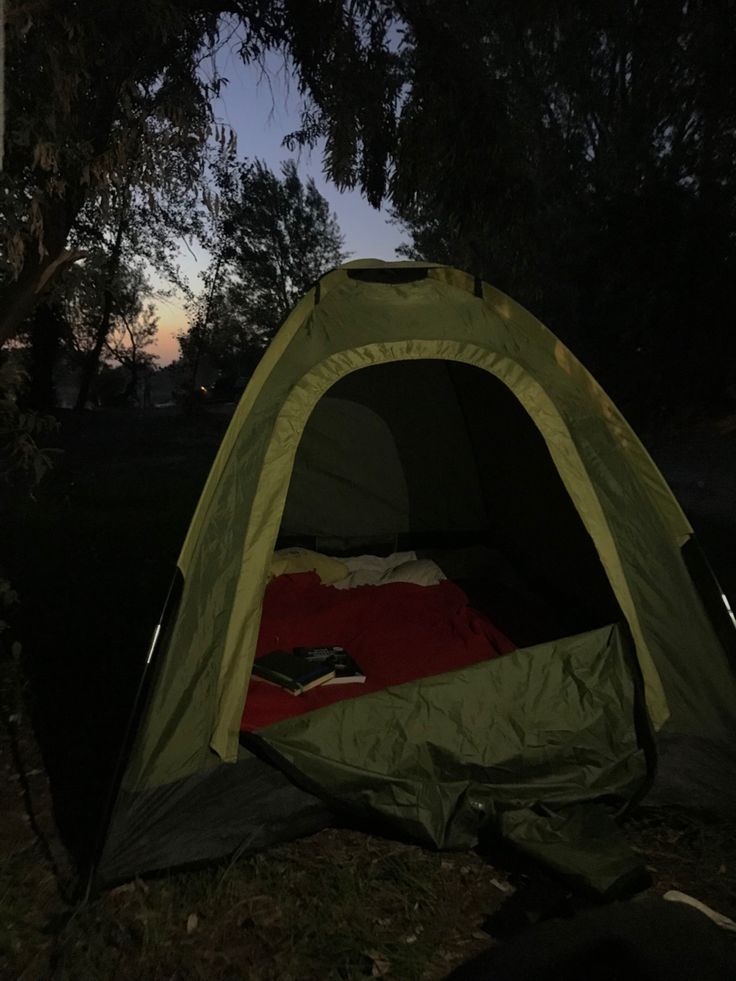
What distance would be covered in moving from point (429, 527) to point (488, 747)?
2.51 m

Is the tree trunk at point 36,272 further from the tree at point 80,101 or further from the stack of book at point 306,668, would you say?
the stack of book at point 306,668

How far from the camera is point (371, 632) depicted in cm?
393

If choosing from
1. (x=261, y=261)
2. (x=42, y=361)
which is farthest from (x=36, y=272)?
(x=261, y=261)

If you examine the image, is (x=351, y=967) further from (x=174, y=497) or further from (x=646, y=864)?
(x=174, y=497)

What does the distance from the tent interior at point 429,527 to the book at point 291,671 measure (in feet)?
0.15

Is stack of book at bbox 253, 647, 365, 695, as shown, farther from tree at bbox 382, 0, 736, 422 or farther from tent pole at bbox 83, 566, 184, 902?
tree at bbox 382, 0, 736, 422

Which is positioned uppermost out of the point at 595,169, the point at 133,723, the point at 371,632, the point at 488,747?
the point at 595,169

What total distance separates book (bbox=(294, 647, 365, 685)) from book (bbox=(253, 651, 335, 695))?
36mm

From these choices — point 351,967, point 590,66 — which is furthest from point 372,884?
point 590,66

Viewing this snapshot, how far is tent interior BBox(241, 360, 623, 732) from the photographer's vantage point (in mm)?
3748

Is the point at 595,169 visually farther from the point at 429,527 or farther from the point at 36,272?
the point at 36,272

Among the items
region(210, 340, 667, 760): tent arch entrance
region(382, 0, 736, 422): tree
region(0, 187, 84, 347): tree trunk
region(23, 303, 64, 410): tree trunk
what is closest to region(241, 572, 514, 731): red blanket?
region(210, 340, 667, 760): tent arch entrance

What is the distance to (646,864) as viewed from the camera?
8.98 ft

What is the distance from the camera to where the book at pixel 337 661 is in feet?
11.3
